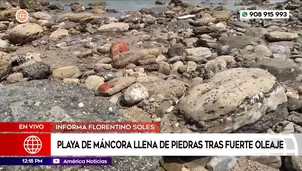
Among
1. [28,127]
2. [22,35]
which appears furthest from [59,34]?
[28,127]

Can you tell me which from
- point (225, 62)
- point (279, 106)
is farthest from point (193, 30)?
point (279, 106)

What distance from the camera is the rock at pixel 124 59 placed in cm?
580

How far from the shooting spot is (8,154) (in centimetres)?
308

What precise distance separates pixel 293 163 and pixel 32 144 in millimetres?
2413

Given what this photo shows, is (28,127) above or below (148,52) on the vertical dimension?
above

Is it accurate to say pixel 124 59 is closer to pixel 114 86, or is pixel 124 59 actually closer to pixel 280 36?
pixel 114 86

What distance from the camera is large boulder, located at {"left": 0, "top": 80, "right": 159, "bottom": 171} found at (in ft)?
10.4

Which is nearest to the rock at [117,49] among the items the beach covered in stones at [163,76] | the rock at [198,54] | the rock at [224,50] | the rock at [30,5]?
the beach covered in stones at [163,76]

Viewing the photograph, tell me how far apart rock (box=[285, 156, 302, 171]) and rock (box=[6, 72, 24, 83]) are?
12.3 feet

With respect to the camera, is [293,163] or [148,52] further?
[148,52]

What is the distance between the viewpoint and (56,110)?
11.0 feet

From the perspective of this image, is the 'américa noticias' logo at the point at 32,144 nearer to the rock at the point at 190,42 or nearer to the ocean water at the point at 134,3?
the rock at the point at 190,42

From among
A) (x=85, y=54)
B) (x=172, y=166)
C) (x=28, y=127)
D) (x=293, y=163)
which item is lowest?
(x=172, y=166)

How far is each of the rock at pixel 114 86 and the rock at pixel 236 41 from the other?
8.69 feet
